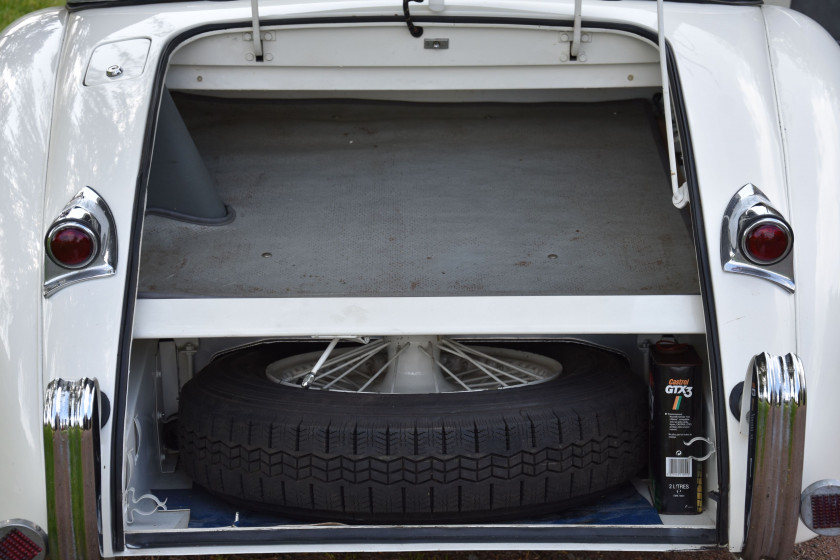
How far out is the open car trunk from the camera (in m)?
2.13

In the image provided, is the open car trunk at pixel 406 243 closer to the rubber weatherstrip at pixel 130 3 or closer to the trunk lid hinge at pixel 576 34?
the trunk lid hinge at pixel 576 34

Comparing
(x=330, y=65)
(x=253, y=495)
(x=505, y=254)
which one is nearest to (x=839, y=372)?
(x=505, y=254)

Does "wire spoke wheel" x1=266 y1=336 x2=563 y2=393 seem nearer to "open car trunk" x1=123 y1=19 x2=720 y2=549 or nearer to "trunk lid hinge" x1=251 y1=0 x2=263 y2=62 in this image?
"open car trunk" x1=123 y1=19 x2=720 y2=549

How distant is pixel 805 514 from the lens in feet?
6.65

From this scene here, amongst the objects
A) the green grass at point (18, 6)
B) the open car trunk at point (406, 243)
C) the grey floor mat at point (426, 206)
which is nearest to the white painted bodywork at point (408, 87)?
the open car trunk at point (406, 243)

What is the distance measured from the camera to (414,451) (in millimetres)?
2088

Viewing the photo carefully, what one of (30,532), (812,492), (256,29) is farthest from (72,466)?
(812,492)

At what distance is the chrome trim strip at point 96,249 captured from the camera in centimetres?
209

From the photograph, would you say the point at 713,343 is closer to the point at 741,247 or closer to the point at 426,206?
the point at 741,247

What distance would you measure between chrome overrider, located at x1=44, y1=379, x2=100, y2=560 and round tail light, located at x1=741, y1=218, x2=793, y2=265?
146 cm

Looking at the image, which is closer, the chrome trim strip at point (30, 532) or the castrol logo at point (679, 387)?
the chrome trim strip at point (30, 532)

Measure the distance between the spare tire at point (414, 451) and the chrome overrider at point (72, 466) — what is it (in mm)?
348

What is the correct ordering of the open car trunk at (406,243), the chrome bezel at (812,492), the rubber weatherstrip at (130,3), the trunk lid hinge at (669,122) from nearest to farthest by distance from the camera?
the chrome bezel at (812,492)
the open car trunk at (406,243)
the trunk lid hinge at (669,122)
the rubber weatherstrip at (130,3)

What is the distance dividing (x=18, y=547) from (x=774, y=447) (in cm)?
162
